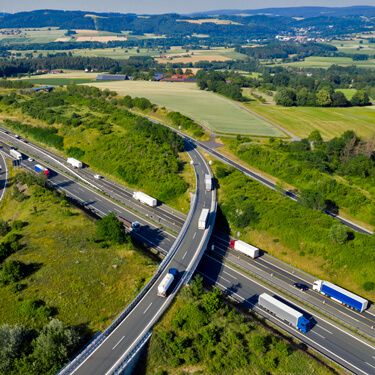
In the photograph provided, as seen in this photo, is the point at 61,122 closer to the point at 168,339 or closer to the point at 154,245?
the point at 154,245

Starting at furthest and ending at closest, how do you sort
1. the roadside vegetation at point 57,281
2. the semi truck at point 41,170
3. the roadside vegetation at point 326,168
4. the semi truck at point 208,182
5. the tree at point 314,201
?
the semi truck at point 41,170
the semi truck at point 208,182
the roadside vegetation at point 326,168
the tree at point 314,201
the roadside vegetation at point 57,281

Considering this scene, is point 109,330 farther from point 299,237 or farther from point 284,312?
point 299,237

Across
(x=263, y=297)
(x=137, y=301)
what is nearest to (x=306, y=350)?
(x=263, y=297)

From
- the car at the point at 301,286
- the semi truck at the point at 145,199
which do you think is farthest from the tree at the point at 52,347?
the semi truck at the point at 145,199

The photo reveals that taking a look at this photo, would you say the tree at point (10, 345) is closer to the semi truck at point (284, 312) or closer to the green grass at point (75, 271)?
the green grass at point (75, 271)

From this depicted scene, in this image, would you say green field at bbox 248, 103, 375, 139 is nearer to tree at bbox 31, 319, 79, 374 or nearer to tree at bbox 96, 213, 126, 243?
tree at bbox 96, 213, 126, 243

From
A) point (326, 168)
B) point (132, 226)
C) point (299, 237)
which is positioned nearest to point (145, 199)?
point (132, 226)

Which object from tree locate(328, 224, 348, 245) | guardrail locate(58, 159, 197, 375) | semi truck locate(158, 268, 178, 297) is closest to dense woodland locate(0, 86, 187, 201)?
guardrail locate(58, 159, 197, 375)
